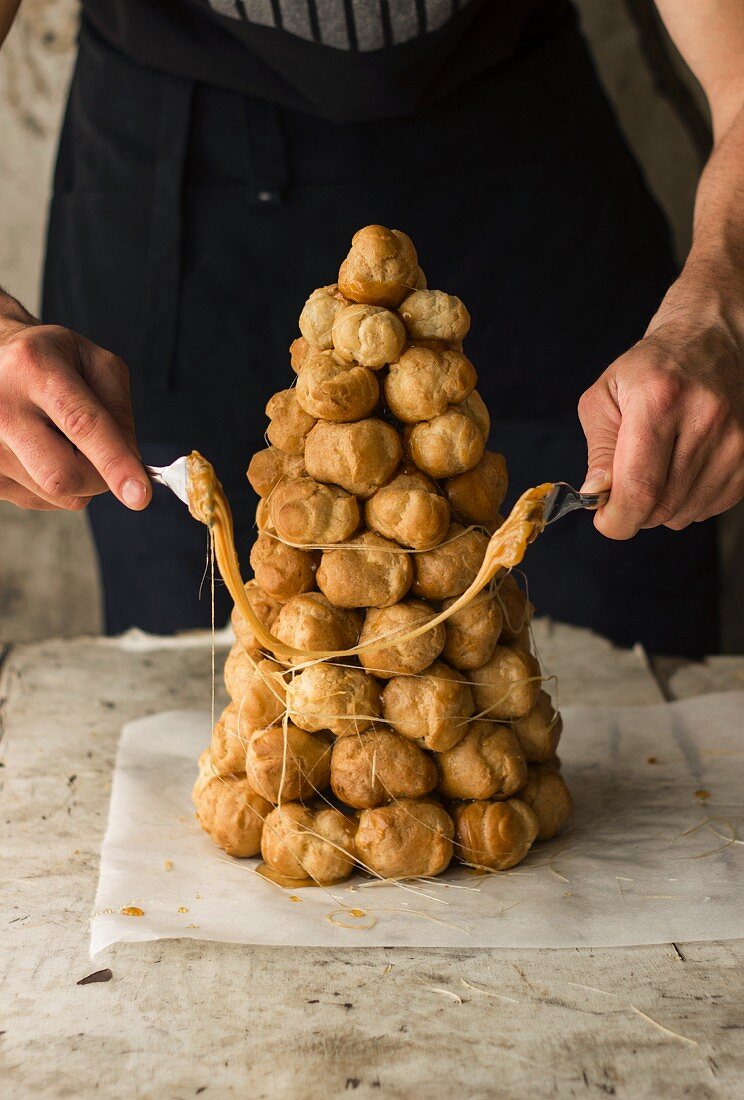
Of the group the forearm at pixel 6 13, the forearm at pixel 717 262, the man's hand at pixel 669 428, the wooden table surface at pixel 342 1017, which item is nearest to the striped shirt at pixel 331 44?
the forearm at pixel 6 13

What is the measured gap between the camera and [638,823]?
1.30m

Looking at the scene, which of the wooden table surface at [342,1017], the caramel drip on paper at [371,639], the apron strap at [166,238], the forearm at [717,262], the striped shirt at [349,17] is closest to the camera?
the wooden table surface at [342,1017]

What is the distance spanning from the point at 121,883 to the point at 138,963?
139mm

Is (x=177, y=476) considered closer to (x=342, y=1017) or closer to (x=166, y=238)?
(x=342, y=1017)

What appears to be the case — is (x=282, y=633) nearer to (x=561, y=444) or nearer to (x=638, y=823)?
(x=638, y=823)

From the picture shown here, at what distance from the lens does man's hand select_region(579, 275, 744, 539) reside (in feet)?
3.70

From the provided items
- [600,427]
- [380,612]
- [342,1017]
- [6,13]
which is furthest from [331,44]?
[342,1017]

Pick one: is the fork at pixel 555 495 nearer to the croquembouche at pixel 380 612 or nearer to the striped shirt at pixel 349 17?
the croquembouche at pixel 380 612

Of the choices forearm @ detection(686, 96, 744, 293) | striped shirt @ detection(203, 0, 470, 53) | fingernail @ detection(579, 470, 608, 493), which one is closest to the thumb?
fingernail @ detection(579, 470, 608, 493)

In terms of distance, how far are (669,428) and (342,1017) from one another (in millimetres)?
609

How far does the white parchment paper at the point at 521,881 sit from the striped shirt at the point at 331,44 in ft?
3.11

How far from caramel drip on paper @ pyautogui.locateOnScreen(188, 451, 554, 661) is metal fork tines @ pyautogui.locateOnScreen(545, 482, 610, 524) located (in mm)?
15

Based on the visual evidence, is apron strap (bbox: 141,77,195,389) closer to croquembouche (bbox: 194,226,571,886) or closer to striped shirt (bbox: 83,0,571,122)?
striped shirt (bbox: 83,0,571,122)

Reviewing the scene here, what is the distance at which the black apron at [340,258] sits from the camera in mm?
1789
